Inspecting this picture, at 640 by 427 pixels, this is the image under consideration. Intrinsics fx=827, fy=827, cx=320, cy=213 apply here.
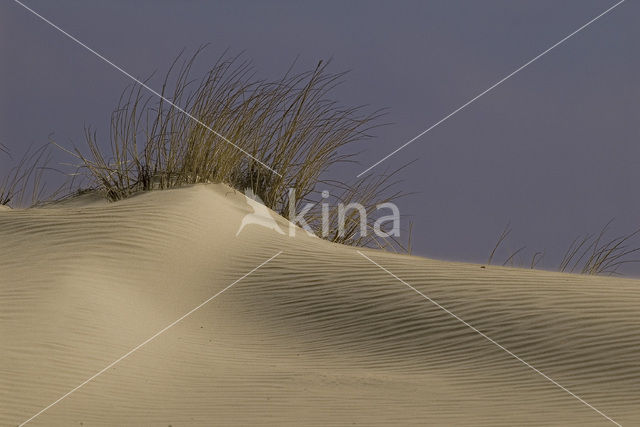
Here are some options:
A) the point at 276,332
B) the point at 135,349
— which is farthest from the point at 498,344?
the point at 135,349

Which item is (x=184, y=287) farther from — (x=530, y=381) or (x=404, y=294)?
(x=530, y=381)

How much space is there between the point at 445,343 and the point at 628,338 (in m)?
1.25

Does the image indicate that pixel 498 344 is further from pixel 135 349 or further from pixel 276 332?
pixel 135 349

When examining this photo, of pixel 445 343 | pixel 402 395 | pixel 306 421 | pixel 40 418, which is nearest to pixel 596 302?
pixel 445 343

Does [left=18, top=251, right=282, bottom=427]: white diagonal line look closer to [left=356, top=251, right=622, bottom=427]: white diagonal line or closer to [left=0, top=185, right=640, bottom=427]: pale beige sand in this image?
[left=0, top=185, right=640, bottom=427]: pale beige sand

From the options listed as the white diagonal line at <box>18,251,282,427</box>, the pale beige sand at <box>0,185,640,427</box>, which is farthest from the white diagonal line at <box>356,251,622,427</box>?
the white diagonal line at <box>18,251,282,427</box>

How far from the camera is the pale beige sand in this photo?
15.7 ft

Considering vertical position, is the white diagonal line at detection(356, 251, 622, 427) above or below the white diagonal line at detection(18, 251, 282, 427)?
above

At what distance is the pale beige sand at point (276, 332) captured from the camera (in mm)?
4796

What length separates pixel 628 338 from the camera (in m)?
5.69

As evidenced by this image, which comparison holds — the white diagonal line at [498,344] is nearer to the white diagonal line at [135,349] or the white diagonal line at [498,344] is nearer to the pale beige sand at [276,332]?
the pale beige sand at [276,332]

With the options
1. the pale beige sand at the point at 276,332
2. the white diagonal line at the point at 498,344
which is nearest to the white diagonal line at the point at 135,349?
the pale beige sand at the point at 276,332

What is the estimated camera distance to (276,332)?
6.50m

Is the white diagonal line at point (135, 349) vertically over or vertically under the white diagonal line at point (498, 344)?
under
